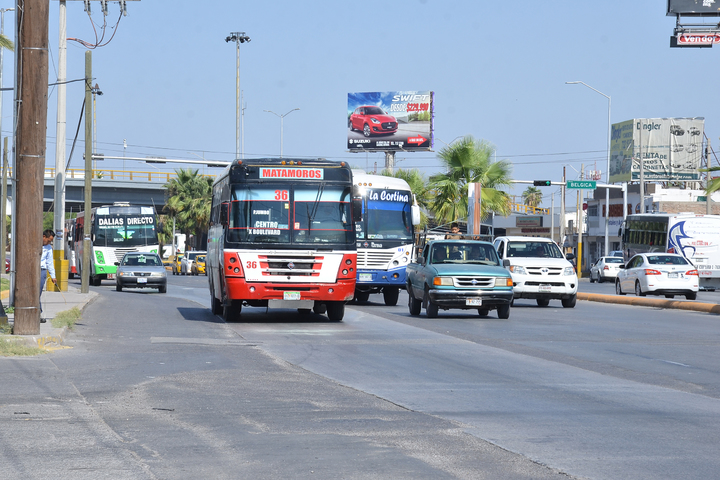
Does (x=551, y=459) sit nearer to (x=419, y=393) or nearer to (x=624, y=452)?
(x=624, y=452)

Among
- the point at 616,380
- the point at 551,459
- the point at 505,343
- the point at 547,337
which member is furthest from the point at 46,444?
the point at 547,337

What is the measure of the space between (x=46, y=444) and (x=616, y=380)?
6806 mm

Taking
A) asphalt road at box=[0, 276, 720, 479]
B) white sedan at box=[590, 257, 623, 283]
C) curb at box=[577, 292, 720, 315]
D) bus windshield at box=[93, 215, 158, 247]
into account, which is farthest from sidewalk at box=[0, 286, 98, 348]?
white sedan at box=[590, 257, 623, 283]

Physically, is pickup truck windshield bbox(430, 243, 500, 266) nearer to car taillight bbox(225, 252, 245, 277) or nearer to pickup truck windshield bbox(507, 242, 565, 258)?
pickup truck windshield bbox(507, 242, 565, 258)

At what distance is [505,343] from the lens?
52.0 feet

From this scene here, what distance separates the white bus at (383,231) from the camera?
26141mm

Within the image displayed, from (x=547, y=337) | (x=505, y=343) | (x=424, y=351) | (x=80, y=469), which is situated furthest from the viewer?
(x=547, y=337)

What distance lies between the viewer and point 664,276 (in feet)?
103

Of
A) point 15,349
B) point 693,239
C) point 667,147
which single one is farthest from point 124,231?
point 667,147

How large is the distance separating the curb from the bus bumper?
11.1 metres

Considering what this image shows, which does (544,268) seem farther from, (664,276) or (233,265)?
(233,265)

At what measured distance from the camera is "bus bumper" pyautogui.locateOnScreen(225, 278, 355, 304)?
61.7 ft

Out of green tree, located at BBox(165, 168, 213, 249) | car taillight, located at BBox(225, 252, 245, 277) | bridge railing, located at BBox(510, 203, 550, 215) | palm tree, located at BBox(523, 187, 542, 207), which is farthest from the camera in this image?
palm tree, located at BBox(523, 187, 542, 207)

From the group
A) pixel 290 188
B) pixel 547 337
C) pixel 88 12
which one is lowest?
pixel 547 337
